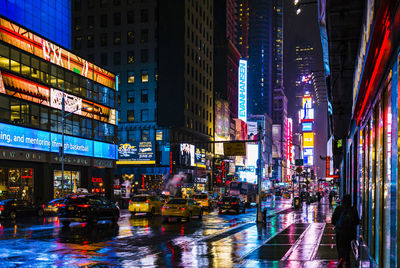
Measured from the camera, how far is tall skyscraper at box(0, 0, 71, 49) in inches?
2203

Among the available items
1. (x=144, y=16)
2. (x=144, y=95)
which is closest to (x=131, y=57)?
(x=144, y=95)

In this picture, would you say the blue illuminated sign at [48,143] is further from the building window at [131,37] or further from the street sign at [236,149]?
the building window at [131,37]

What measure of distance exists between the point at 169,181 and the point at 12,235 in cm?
6407

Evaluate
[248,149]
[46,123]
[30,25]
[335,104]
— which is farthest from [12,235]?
[248,149]

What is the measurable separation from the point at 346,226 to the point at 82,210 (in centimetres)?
1918

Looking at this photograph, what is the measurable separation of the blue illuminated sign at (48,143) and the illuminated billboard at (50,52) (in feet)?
26.0

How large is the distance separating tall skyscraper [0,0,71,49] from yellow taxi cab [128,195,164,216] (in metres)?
27.8

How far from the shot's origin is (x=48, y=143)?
165 ft

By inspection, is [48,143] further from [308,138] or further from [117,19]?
[308,138]

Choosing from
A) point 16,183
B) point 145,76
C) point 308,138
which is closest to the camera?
point 16,183

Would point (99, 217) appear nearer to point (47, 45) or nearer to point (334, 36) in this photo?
point (334, 36)

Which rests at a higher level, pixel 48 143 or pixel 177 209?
pixel 48 143

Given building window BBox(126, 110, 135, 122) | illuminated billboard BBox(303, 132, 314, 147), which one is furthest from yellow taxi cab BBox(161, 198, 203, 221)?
illuminated billboard BBox(303, 132, 314, 147)

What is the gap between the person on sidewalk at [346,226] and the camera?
39.9ft
